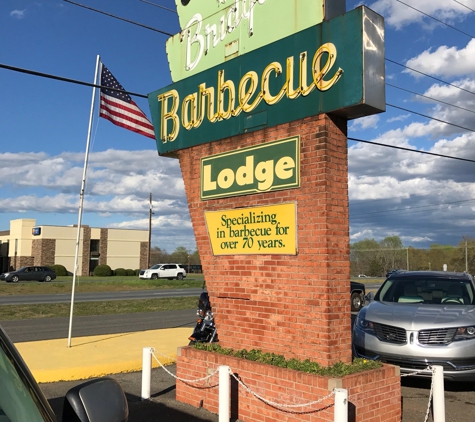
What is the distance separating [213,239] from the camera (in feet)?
23.7

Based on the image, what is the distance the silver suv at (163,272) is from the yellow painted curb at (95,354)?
3921cm

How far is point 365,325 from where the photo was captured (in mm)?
8336

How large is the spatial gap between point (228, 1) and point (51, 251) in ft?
220

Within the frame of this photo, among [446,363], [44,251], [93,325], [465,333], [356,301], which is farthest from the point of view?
[44,251]

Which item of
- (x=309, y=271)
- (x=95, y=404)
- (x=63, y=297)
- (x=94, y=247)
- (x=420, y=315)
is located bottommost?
(x=63, y=297)

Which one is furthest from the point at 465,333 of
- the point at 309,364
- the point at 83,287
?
the point at 83,287

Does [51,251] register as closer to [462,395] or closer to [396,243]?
[462,395]

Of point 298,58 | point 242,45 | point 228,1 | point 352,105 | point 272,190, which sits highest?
point 228,1

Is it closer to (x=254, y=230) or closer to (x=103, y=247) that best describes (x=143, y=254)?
(x=103, y=247)

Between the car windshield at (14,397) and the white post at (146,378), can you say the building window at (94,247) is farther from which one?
the car windshield at (14,397)

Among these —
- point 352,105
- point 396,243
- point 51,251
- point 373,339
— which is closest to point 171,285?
point 51,251

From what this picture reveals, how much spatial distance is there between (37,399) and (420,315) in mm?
6761

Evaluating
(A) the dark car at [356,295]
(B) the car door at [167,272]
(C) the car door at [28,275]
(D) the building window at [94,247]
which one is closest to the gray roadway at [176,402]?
(A) the dark car at [356,295]

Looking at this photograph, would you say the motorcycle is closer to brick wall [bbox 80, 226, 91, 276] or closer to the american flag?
the american flag
